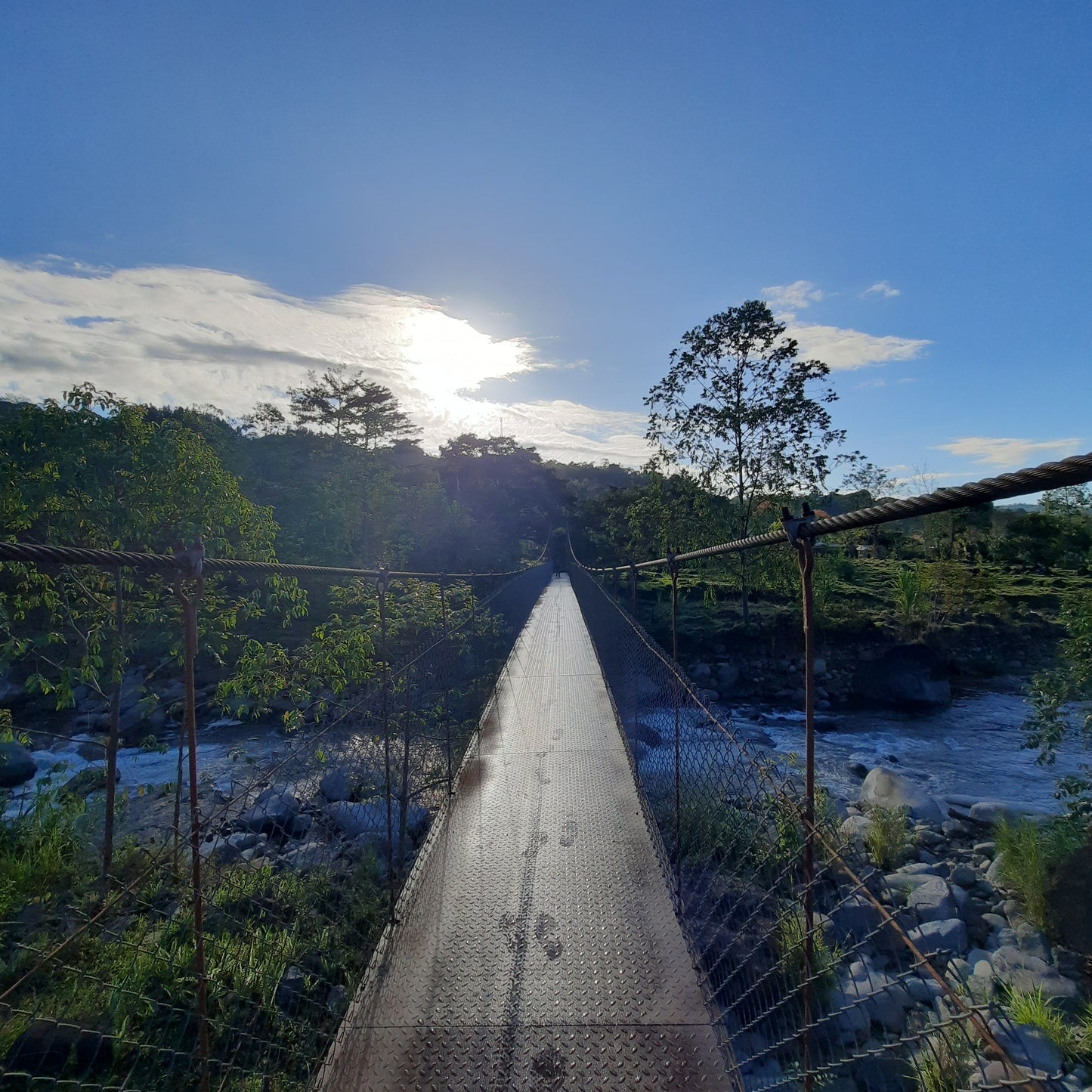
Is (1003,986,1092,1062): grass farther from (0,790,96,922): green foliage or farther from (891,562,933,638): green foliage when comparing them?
(891,562,933,638): green foliage

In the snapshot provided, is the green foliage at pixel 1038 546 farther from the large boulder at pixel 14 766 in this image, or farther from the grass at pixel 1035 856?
the large boulder at pixel 14 766

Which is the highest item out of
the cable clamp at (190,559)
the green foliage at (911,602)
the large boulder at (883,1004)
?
the cable clamp at (190,559)

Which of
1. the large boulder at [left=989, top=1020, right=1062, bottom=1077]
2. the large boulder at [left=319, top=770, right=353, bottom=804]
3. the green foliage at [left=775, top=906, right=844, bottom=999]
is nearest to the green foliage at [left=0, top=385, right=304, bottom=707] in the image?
the large boulder at [left=319, top=770, right=353, bottom=804]

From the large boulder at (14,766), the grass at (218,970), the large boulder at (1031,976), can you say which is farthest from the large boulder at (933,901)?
the large boulder at (14,766)

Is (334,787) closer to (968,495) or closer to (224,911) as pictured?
(224,911)

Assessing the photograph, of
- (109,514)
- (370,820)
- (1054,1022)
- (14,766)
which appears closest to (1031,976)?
(1054,1022)

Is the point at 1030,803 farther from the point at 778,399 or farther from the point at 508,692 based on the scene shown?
the point at 778,399
